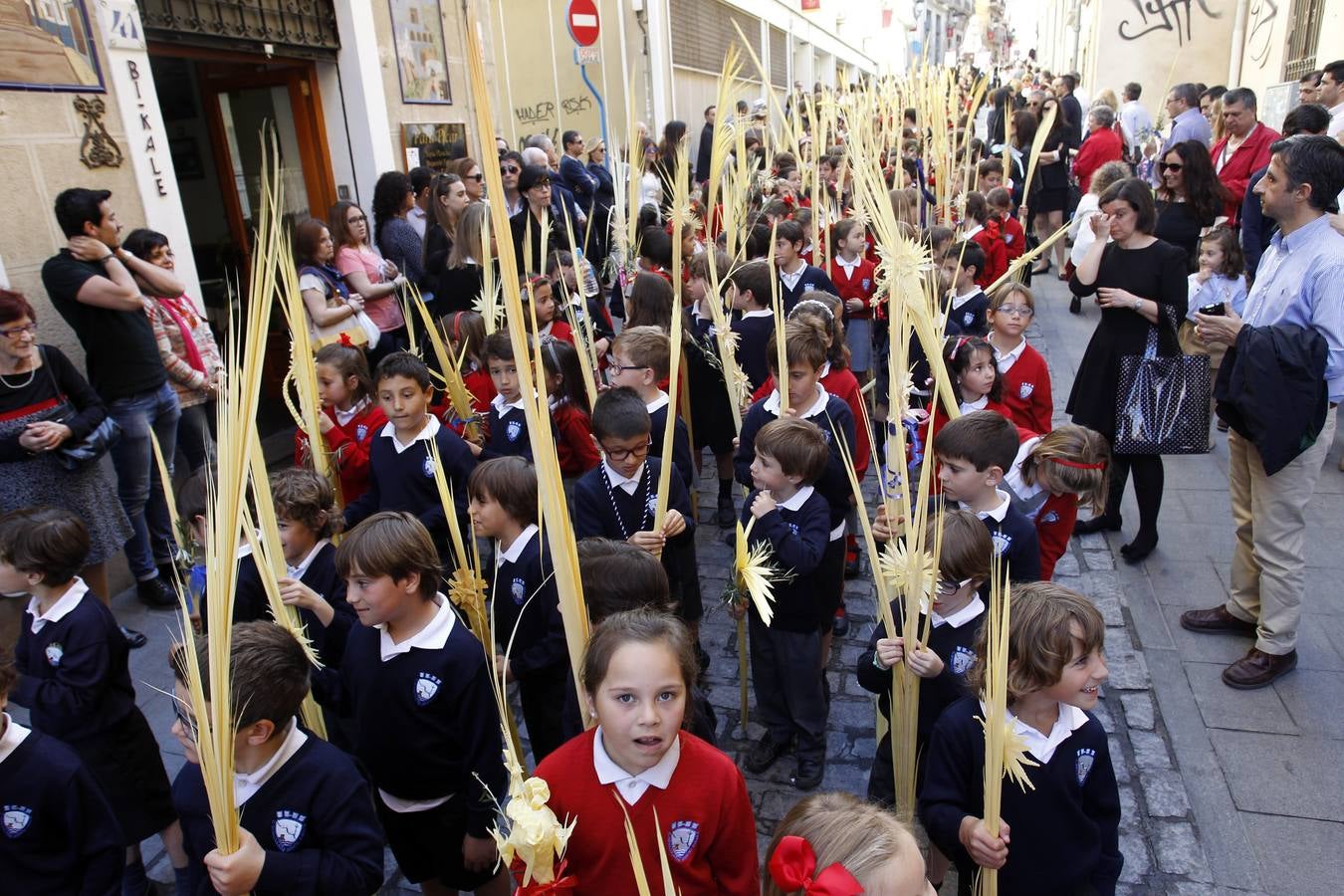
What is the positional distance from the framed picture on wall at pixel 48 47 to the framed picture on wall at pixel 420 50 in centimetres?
303

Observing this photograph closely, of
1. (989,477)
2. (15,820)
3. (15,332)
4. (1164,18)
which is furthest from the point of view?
(1164,18)

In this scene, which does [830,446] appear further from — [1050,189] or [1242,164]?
[1050,189]

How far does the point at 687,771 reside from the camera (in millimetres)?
1705

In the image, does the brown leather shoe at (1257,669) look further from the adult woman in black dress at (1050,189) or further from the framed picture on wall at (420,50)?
the framed picture on wall at (420,50)

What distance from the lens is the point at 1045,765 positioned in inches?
75.4

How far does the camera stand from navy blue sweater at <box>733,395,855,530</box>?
3.18 meters

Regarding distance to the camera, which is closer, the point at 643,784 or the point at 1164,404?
the point at 643,784

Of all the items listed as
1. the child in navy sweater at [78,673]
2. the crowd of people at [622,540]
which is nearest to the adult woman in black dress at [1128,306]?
the crowd of people at [622,540]

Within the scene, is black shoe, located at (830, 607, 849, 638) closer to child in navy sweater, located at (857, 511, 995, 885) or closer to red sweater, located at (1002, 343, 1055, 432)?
red sweater, located at (1002, 343, 1055, 432)

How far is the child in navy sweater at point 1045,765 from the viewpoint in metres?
1.90

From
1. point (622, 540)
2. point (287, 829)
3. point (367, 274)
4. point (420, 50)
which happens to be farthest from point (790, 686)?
point (420, 50)

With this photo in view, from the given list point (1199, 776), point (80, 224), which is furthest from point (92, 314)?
point (1199, 776)

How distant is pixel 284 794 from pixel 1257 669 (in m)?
3.34

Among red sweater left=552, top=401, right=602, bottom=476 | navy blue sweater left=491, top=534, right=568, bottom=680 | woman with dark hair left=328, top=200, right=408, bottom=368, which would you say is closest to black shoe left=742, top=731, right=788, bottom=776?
navy blue sweater left=491, top=534, right=568, bottom=680
